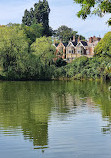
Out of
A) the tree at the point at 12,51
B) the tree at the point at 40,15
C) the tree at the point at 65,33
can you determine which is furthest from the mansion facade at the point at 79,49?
the tree at the point at 12,51

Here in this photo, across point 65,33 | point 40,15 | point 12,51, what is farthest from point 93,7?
point 65,33

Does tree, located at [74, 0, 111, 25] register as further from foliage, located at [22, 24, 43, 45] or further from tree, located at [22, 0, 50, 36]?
tree, located at [22, 0, 50, 36]

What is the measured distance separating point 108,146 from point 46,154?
1.88 metres

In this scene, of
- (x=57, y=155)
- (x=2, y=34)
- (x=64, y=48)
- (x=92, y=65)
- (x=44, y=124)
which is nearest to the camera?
(x=57, y=155)

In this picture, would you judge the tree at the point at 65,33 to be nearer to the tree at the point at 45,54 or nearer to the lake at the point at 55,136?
the tree at the point at 45,54

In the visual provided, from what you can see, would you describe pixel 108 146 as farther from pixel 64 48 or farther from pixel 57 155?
pixel 64 48

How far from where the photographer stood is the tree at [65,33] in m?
117

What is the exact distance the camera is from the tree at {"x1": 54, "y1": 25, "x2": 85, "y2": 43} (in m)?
117

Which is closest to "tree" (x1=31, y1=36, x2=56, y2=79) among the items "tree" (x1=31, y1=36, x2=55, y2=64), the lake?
"tree" (x1=31, y1=36, x2=55, y2=64)

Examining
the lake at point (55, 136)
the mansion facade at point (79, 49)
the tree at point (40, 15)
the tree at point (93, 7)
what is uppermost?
the tree at point (40, 15)

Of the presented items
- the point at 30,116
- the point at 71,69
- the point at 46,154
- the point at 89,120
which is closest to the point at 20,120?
the point at 30,116

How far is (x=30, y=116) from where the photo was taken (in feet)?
51.2

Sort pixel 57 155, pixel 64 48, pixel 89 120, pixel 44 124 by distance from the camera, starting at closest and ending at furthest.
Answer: pixel 57 155 < pixel 44 124 < pixel 89 120 < pixel 64 48

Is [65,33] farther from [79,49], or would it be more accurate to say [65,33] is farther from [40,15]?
[79,49]
